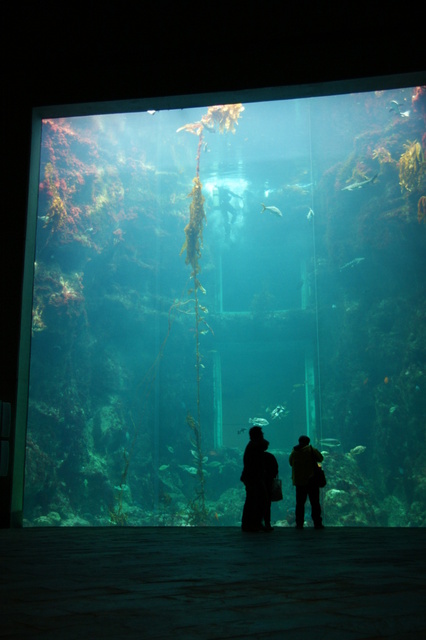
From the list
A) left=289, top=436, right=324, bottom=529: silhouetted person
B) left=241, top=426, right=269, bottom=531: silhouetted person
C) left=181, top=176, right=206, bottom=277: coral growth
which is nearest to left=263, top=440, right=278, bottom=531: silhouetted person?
left=241, top=426, right=269, bottom=531: silhouetted person

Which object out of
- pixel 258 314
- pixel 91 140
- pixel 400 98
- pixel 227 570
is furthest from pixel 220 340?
pixel 227 570

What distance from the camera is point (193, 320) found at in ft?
133

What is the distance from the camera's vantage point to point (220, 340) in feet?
141

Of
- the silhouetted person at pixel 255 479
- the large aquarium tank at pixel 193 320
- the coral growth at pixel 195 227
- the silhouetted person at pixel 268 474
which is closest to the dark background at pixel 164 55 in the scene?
the silhouetted person at pixel 255 479

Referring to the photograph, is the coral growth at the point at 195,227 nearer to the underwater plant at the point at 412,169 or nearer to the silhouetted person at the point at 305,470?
the underwater plant at the point at 412,169

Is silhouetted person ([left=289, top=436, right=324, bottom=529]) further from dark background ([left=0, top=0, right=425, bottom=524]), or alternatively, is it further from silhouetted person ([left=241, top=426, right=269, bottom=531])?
dark background ([left=0, top=0, right=425, bottom=524])

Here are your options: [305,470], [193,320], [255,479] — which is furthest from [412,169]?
[255,479]

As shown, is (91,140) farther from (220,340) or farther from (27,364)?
(27,364)

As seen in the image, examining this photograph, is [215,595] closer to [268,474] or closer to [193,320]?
[268,474]

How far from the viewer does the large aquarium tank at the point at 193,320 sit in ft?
82.3

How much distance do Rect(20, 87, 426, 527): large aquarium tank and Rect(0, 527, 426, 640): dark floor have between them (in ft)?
49.6

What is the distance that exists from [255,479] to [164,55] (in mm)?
6320

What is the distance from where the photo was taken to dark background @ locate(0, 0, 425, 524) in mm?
7652

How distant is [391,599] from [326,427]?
104 feet
